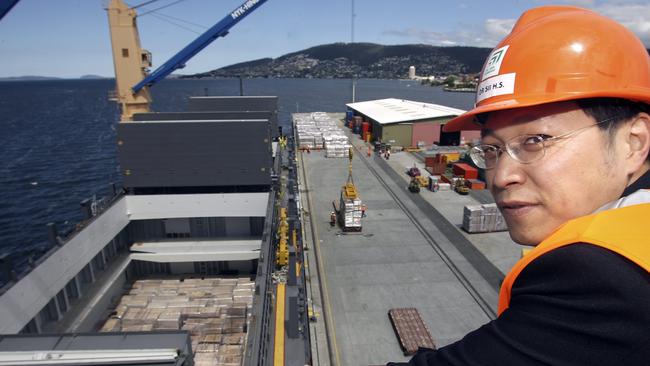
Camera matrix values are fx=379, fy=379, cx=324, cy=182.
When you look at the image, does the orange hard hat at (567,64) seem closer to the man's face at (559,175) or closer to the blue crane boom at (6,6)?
the man's face at (559,175)

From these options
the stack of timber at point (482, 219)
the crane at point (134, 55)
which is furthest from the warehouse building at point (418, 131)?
the stack of timber at point (482, 219)

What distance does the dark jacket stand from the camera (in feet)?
3.80

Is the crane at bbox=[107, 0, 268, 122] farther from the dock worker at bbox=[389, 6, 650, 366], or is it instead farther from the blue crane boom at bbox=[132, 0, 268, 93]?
the dock worker at bbox=[389, 6, 650, 366]

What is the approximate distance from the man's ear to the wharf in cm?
1350

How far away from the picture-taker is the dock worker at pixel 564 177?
121cm

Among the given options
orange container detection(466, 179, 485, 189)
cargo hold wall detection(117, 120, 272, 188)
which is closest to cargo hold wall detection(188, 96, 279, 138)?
cargo hold wall detection(117, 120, 272, 188)

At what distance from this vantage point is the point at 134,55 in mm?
31234

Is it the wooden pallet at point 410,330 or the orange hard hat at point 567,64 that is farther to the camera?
the wooden pallet at point 410,330

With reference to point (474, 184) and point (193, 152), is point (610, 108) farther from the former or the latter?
point (474, 184)

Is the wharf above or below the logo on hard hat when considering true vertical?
below

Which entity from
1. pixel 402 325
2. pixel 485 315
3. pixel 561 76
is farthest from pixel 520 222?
pixel 485 315

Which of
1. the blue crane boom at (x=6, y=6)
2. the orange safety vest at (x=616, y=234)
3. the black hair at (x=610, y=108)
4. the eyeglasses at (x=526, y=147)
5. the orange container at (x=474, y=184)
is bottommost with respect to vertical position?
the orange container at (x=474, y=184)

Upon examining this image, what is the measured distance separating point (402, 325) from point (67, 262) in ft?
49.8

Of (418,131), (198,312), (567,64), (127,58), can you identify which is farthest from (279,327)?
(418,131)
